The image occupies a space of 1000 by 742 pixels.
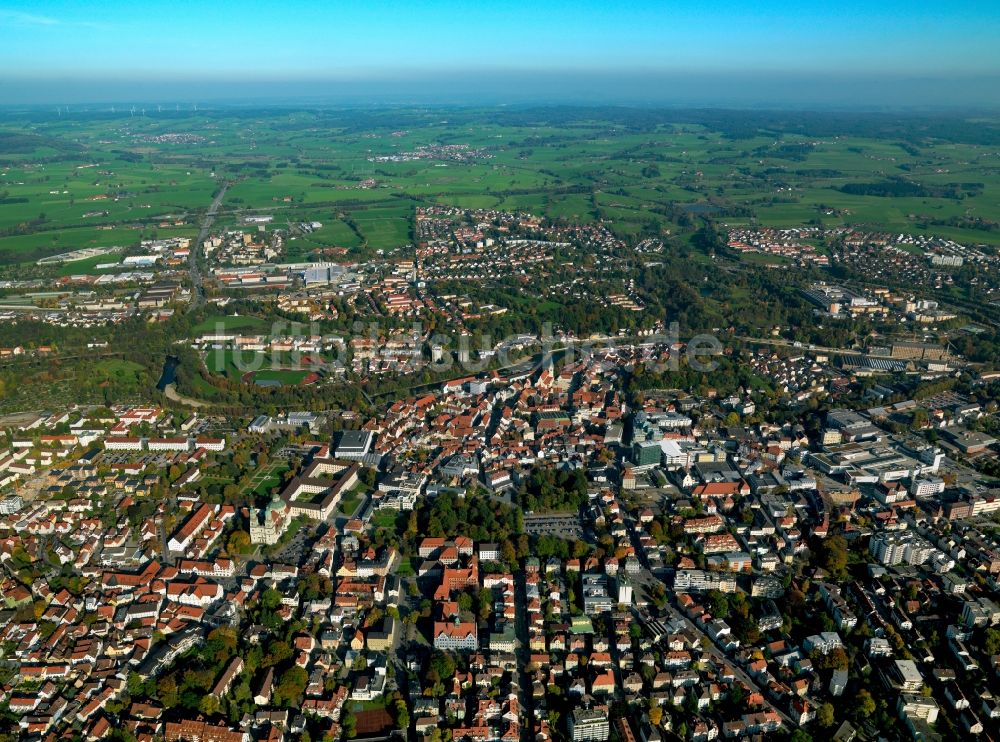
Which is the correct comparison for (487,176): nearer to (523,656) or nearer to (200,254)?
(200,254)

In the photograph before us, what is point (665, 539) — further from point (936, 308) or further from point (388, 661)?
point (936, 308)

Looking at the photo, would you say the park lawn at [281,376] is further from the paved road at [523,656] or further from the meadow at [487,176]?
the meadow at [487,176]

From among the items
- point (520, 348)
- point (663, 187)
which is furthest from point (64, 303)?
point (663, 187)

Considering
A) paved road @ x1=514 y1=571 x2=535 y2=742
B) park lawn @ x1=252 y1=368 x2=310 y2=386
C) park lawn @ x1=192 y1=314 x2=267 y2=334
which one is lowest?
paved road @ x1=514 y1=571 x2=535 y2=742

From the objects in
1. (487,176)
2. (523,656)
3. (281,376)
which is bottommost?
(523,656)

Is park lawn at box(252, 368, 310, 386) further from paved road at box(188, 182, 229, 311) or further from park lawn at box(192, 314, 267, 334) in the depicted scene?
paved road at box(188, 182, 229, 311)

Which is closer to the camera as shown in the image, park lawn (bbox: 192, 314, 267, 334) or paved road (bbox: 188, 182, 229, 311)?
park lawn (bbox: 192, 314, 267, 334)

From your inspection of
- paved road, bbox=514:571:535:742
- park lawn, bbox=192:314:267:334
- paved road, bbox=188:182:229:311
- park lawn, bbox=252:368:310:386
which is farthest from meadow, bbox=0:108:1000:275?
paved road, bbox=514:571:535:742

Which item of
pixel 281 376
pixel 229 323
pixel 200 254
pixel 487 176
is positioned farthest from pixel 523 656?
pixel 487 176

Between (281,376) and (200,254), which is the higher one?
(200,254)
